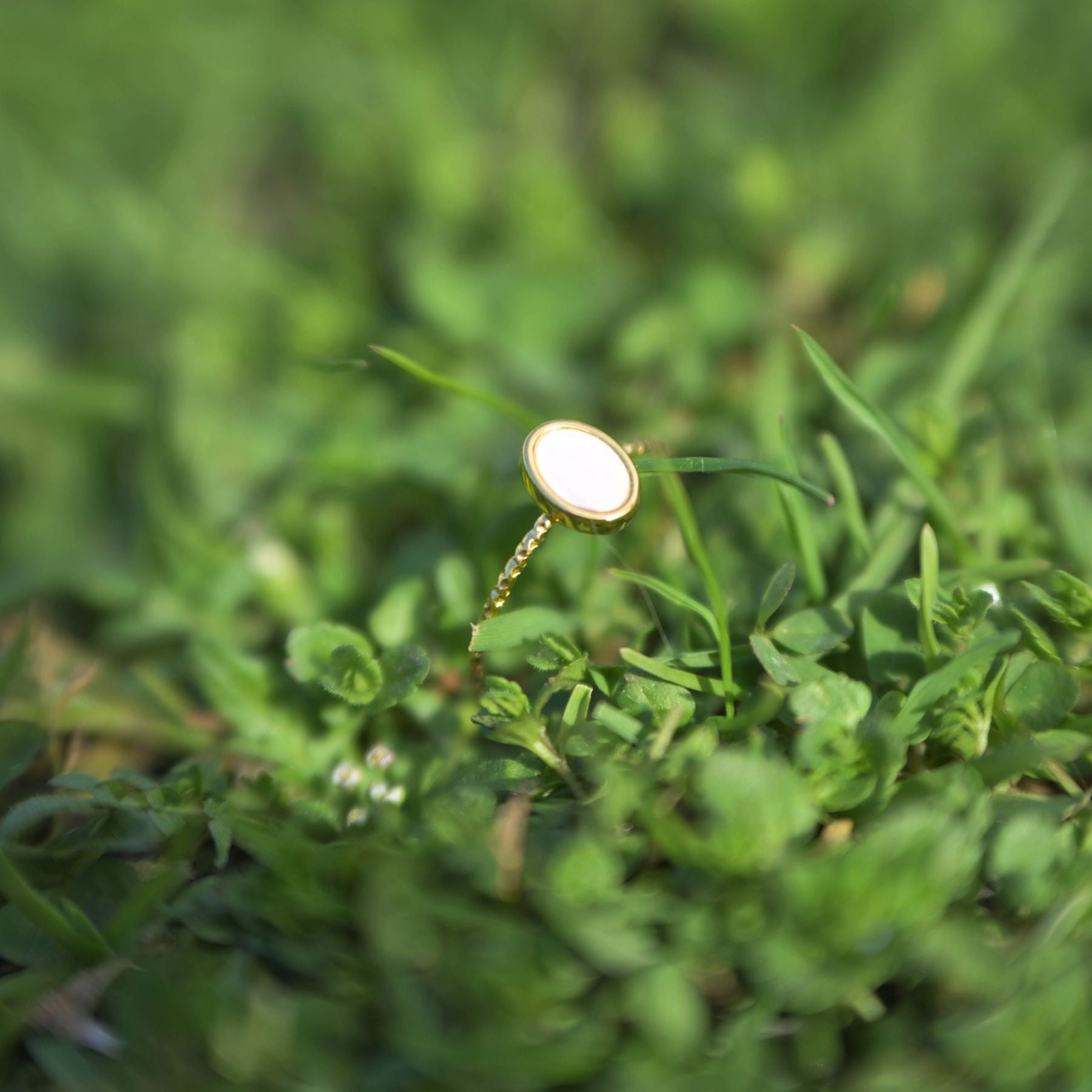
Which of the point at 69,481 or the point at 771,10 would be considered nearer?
the point at 69,481

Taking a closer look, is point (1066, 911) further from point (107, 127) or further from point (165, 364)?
point (107, 127)

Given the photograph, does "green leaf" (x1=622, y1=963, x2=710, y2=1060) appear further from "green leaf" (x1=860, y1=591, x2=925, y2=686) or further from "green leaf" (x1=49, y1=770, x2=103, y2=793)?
"green leaf" (x1=49, y1=770, x2=103, y2=793)

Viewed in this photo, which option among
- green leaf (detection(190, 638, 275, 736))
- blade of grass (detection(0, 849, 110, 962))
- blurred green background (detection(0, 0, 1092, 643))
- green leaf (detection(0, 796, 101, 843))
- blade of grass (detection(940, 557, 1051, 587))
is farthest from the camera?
blurred green background (detection(0, 0, 1092, 643))

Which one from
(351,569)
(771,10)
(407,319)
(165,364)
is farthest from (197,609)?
(771,10)

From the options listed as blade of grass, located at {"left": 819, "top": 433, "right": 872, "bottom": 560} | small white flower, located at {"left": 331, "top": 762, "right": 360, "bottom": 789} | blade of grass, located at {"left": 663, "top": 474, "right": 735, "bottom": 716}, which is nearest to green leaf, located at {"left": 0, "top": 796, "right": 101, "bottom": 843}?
small white flower, located at {"left": 331, "top": 762, "right": 360, "bottom": 789}

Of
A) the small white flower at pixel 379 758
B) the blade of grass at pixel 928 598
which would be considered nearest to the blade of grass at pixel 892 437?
the blade of grass at pixel 928 598

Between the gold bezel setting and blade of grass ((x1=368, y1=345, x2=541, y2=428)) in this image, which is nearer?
the gold bezel setting

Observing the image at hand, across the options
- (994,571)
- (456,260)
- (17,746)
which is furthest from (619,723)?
(456,260)

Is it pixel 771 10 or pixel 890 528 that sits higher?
pixel 771 10
